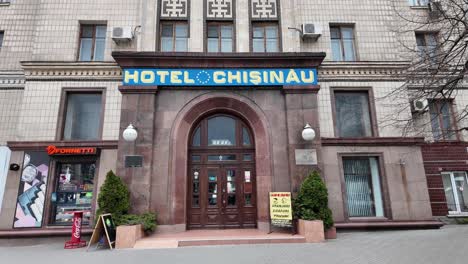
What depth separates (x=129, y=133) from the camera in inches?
409

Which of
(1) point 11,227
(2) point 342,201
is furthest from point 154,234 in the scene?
(2) point 342,201

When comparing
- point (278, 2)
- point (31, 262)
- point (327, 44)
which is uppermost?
point (278, 2)

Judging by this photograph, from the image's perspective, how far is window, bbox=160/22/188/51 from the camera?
40.6ft

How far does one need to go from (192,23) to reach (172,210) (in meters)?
8.33

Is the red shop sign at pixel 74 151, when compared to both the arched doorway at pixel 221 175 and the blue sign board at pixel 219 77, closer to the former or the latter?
the blue sign board at pixel 219 77

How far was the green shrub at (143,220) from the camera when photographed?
31.1 feet

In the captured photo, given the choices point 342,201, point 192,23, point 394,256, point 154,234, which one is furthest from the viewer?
point 192,23

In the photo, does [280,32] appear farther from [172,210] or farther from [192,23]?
[172,210]

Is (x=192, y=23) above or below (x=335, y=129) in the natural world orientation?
above

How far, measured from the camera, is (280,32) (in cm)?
1262

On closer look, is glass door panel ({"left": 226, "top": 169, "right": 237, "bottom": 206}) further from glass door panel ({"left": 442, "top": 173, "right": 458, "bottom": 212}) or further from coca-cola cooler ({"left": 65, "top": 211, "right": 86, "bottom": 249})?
glass door panel ({"left": 442, "top": 173, "right": 458, "bottom": 212})

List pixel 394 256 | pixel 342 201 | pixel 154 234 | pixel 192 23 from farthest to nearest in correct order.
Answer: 1. pixel 192 23
2. pixel 342 201
3. pixel 154 234
4. pixel 394 256

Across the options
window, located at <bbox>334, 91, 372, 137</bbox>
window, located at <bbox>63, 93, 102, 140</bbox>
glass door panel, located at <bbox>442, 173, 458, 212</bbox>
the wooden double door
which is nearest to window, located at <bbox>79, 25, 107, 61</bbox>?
window, located at <bbox>63, 93, 102, 140</bbox>

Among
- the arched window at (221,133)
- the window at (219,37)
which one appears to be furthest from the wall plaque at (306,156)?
the window at (219,37)
